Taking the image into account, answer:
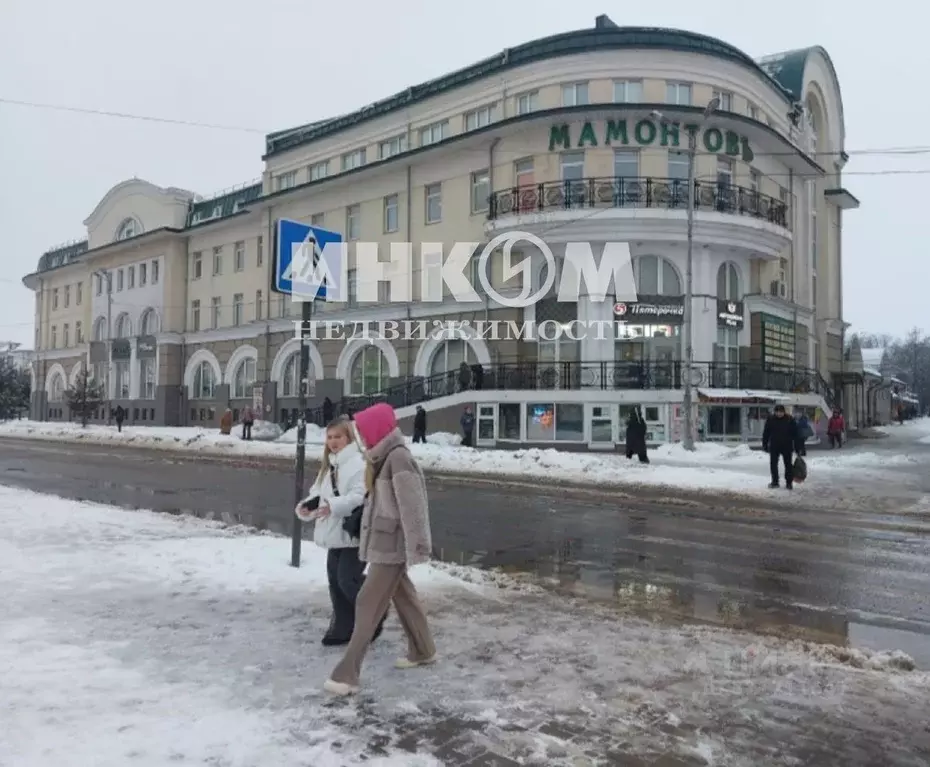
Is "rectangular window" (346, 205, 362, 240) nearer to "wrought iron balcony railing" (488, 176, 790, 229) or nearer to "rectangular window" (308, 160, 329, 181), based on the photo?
"rectangular window" (308, 160, 329, 181)

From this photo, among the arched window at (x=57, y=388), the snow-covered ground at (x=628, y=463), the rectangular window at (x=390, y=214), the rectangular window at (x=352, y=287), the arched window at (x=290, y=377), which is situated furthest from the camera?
the arched window at (x=57, y=388)

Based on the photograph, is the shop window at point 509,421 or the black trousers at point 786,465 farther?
the shop window at point 509,421

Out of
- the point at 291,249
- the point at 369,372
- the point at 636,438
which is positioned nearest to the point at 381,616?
the point at 291,249

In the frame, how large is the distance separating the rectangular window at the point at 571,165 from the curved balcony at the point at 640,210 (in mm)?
732

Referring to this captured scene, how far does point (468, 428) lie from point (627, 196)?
371 inches

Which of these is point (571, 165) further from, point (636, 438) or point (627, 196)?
point (636, 438)

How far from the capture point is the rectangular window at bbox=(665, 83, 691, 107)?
28766mm

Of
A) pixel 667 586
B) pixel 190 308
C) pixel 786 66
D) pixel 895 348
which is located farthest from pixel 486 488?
pixel 895 348

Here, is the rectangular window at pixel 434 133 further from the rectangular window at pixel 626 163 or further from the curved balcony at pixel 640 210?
the rectangular window at pixel 626 163

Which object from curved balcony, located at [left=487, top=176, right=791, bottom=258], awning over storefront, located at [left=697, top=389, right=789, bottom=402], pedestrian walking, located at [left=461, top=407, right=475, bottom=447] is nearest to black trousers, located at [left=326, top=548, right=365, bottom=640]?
pedestrian walking, located at [left=461, top=407, right=475, bottom=447]

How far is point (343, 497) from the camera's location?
5574mm

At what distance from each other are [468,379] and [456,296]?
4.25 m

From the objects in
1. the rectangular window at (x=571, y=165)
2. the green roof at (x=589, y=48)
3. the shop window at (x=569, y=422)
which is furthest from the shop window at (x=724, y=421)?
the green roof at (x=589, y=48)

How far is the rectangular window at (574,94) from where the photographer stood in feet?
95.8
